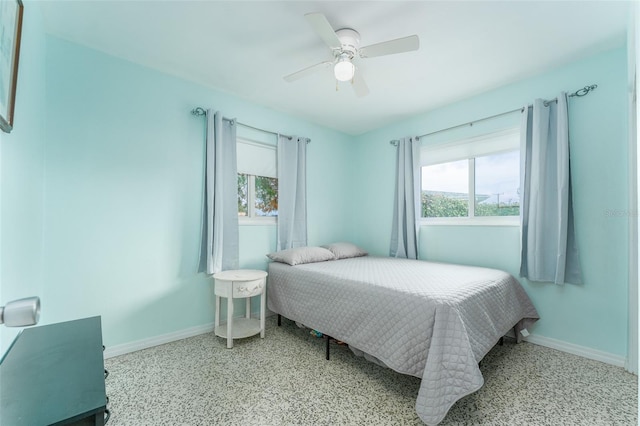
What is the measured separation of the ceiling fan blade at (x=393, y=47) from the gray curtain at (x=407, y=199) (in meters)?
1.71

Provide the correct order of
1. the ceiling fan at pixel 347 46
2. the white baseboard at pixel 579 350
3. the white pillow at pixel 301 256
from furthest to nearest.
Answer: the white pillow at pixel 301 256, the white baseboard at pixel 579 350, the ceiling fan at pixel 347 46

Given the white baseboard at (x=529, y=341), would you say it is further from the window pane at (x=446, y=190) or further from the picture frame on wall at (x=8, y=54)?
the picture frame on wall at (x=8, y=54)

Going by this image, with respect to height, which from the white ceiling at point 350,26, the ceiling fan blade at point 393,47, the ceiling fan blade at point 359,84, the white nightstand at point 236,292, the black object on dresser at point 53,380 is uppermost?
the white ceiling at point 350,26

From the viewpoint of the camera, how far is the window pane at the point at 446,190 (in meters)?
3.10

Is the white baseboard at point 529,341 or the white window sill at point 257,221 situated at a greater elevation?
the white window sill at point 257,221

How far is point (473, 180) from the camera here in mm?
3018

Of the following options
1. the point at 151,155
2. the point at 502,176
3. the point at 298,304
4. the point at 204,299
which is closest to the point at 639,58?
the point at 298,304

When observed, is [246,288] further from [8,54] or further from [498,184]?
[498,184]

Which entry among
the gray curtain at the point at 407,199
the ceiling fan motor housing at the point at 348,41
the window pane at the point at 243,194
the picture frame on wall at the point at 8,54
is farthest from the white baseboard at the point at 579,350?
the picture frame on wall at the point at 8,54

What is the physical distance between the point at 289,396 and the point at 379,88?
2733 millimetres

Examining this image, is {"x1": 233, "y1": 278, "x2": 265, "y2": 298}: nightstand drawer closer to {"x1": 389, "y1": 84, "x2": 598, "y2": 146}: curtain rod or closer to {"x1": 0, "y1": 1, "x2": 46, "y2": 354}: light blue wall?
{"x1": 0, "y1": 1, "x2": 46, "y2": 354}: light blue wall

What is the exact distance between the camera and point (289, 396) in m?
1.74

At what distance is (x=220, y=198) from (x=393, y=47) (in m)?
1.95

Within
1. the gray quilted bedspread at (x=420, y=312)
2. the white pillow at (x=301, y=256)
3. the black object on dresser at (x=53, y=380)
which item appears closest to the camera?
the black object on dresser at (x=53, y=380)
